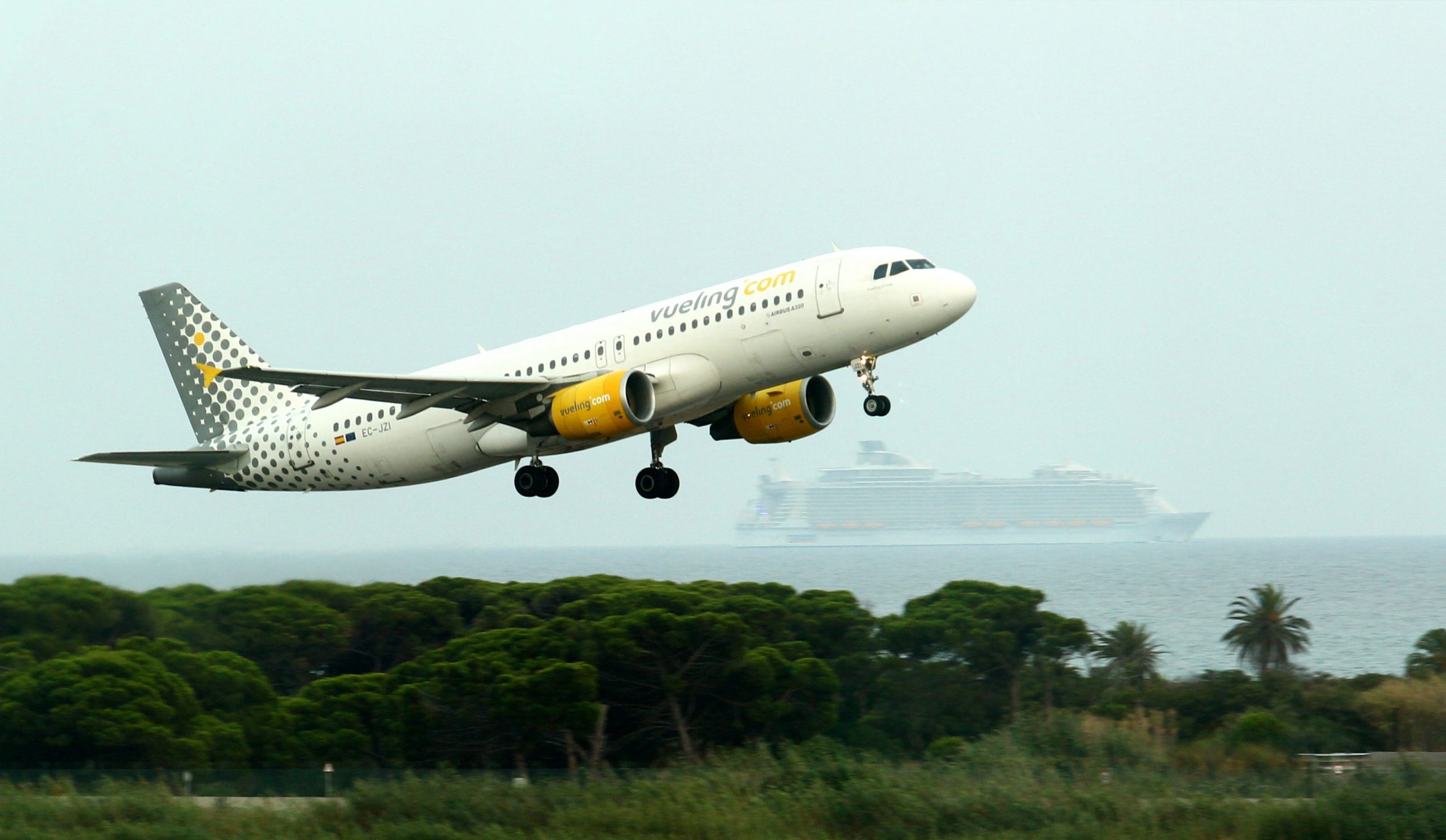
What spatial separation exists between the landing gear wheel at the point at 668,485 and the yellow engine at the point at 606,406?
3.36 metres

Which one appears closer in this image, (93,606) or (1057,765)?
(1057,765)

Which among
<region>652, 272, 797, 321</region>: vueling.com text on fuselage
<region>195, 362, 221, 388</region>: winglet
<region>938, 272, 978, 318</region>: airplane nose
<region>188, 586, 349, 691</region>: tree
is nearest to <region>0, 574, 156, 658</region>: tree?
<region>188, 586, 349, 691</region>: tree

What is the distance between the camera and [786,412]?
31.8 metres

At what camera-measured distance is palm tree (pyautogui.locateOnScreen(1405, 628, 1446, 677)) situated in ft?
193

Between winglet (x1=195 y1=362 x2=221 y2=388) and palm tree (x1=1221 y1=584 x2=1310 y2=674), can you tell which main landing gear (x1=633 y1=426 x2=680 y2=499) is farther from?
palm tree (x1=1221 y1=584 x2=1310 y2=674)

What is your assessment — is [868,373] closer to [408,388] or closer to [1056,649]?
[408,388]

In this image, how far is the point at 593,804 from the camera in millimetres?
26469

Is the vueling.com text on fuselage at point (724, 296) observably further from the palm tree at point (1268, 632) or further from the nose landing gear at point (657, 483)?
the palm tree at point (1268, 632)

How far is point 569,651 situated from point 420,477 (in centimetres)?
1535

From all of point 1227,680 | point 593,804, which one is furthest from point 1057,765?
point 1227,680

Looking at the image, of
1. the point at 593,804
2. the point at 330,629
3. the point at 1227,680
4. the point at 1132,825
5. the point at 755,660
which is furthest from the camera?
the point at 1227,680

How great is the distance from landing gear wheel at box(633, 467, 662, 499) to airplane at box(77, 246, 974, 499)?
0.03 m

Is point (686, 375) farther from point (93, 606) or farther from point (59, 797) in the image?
point (93, 606)

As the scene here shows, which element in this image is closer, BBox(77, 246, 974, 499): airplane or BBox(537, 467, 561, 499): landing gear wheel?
BBox(77, 246, 974, 499): airplane
